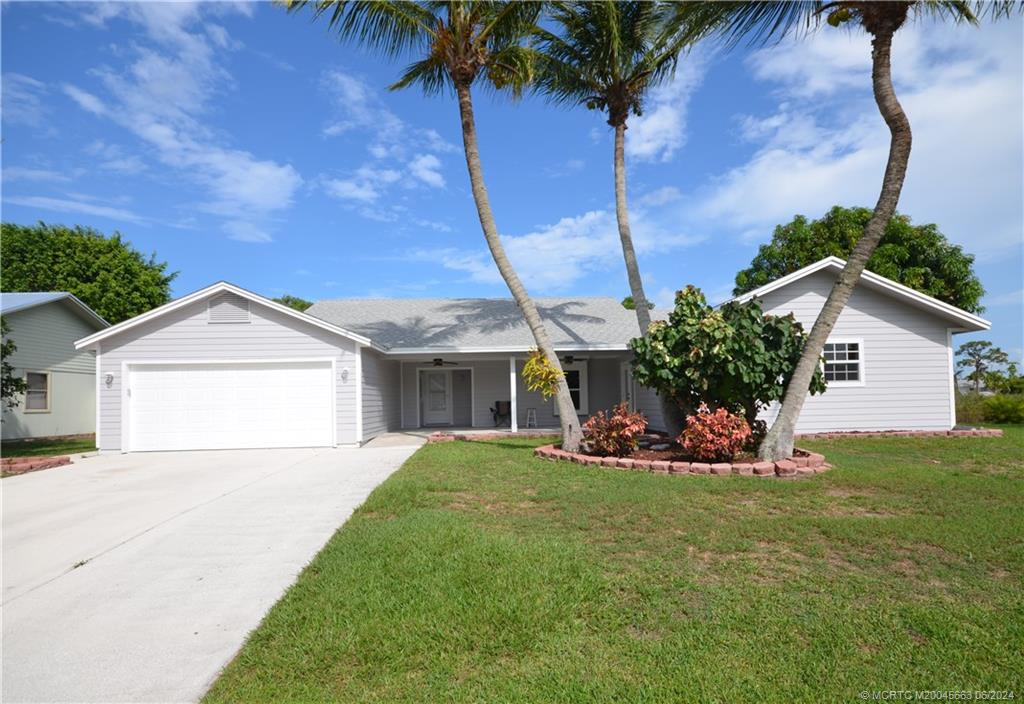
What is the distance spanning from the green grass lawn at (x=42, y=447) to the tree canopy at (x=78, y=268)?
41.8 feet

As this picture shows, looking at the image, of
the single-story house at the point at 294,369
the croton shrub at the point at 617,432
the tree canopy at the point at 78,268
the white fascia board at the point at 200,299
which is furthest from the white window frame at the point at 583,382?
the tree canopy at the point at 78,268

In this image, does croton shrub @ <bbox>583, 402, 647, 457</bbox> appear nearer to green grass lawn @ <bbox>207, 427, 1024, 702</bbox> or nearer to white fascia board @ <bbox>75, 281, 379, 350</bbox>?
green grass lawn @ <bbox>207, 427, 1024, 702</bbox>

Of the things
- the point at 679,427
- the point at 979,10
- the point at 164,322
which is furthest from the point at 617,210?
the point at 164,322

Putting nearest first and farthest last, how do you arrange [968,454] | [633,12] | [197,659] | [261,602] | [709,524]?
[197,659] < [261,602] < [709,524] < [968,454] < [633,12]

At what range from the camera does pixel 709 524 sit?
5754 millimetres

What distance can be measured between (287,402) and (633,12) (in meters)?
11.5

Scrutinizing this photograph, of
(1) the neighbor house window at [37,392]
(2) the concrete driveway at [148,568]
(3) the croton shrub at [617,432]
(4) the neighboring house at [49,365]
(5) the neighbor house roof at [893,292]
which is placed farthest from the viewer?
(1) the neighbor house window at [37,392]

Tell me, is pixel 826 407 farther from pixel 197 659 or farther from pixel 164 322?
pixel 164 322

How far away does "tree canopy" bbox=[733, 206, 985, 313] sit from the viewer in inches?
843

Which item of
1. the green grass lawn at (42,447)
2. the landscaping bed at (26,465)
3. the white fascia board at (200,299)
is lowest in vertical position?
the green grass lawn at (42,447)

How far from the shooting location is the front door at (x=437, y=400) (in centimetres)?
1920

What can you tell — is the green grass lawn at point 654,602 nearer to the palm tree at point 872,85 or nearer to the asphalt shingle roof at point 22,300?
the palm tree at point 872,85

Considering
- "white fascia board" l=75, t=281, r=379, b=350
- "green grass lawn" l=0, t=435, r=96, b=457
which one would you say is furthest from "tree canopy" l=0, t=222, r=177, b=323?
"white fascia board" l=75, t=281, r=379, b=350

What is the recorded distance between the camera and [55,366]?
2016 cm
